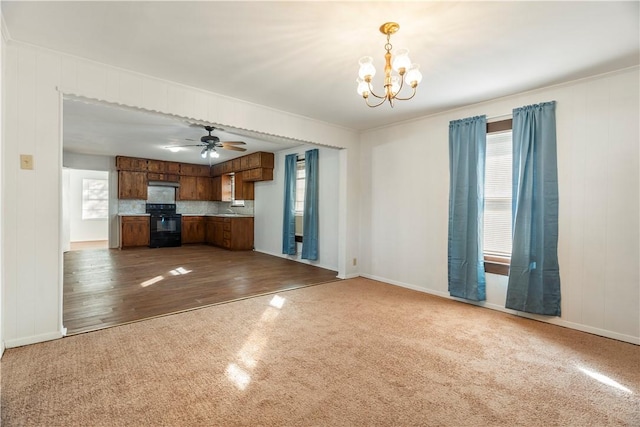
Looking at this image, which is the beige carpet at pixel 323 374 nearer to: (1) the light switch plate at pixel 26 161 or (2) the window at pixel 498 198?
(2) the window at pixel 498 198

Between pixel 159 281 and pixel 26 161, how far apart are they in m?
2.67

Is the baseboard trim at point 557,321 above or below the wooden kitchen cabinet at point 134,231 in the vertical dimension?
below

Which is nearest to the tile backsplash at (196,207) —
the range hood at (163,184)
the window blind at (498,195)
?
the range hood at (163,184)

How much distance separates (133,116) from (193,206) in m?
5.70

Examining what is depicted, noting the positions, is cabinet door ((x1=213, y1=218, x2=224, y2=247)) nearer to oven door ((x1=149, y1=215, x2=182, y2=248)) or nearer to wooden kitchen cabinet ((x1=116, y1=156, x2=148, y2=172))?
oven door ((x1=149, y1=215, x2=182, y2=248))

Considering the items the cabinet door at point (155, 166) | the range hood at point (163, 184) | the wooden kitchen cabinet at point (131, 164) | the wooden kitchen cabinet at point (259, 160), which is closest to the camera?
the wooden kitchen cabinet at point (259, 160)

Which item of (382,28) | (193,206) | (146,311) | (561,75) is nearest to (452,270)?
(561,75)

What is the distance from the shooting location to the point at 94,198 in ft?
33.0

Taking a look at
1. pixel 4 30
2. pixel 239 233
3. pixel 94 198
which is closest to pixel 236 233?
pixel 239 233

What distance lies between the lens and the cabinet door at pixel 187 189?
9422 millimetres

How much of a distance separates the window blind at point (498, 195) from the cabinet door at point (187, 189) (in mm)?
8327

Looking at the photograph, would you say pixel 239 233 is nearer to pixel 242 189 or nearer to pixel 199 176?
pixel 242 189

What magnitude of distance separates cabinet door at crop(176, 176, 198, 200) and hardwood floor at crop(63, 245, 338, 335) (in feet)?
7.58

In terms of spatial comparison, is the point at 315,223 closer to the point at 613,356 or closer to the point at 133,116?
the point at 133,116
